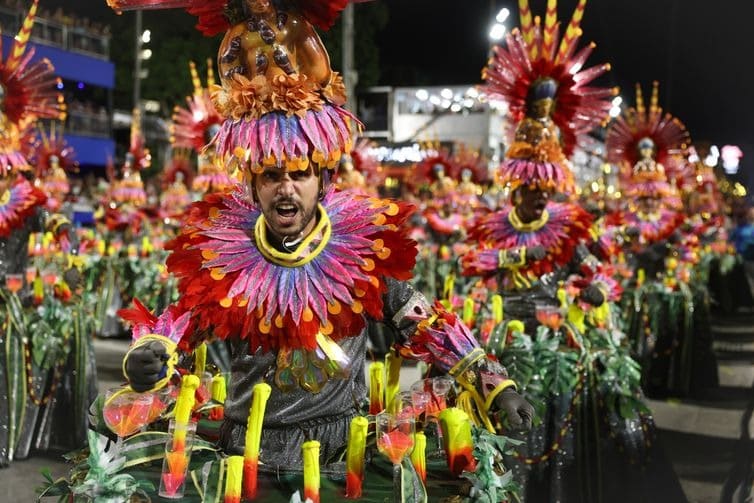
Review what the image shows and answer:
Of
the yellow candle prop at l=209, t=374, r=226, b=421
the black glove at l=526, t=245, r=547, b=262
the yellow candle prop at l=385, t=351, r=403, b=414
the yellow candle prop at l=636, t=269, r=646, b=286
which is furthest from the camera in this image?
the yellow candle prop at l=636, t=269, r=646, b=286

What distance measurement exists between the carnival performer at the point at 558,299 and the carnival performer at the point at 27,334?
3.01m

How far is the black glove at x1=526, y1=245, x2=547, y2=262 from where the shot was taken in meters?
5.79

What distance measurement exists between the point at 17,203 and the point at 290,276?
3996 millimetres

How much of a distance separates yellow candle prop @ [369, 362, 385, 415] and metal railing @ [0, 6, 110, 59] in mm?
21901

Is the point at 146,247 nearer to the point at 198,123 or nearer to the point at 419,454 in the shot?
the point at 198,123

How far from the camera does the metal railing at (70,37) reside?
80.6ft

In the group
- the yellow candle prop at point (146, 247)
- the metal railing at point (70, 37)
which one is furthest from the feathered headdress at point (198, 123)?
the metal railing at point (70, 37)

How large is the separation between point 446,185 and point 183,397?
41.5 ft

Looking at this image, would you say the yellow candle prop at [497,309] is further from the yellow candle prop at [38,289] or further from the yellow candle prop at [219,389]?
the yellow candle prop at [38,289]

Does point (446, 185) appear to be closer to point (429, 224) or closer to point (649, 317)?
point (429, 224)

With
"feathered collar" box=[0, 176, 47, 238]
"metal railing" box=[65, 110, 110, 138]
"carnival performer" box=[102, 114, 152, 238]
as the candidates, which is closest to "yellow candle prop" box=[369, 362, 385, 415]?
"feathered collar" box=[0, 176, 47, 238]

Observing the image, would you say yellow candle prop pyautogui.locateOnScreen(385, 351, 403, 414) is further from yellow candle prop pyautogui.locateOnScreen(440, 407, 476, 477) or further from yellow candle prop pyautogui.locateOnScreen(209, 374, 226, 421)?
yellow candle prop pyautogui.locateOnScreen(209, 374, 226, 421)

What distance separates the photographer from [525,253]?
583cm

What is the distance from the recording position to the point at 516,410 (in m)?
2.71
